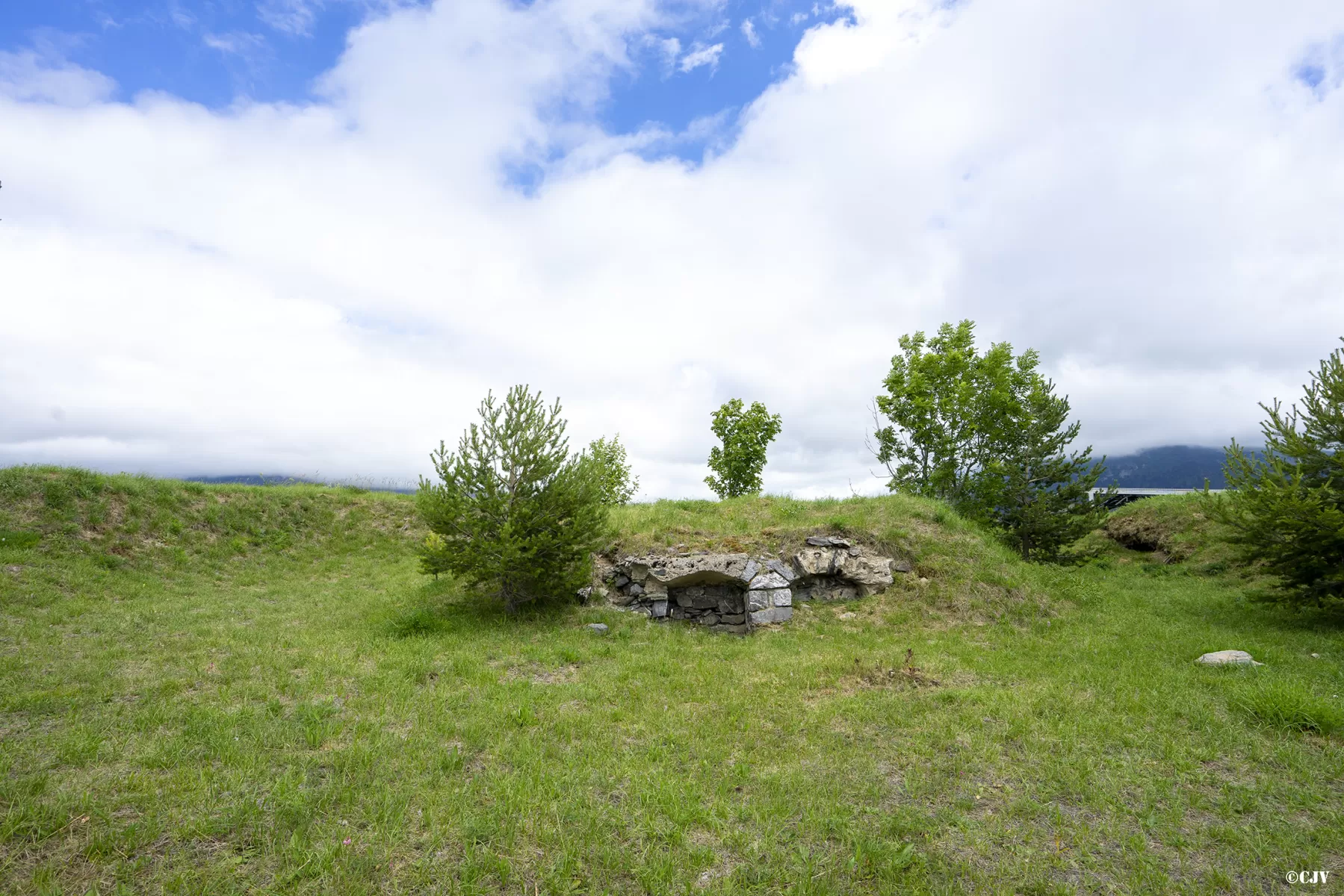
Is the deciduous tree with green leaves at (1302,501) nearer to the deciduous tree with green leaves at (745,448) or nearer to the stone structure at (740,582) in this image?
the stone structure at (740,582)

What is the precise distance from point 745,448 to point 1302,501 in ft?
84.7

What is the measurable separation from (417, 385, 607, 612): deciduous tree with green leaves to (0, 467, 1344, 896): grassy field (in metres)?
1.24

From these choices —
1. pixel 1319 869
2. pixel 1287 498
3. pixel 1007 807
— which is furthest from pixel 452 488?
pixel 1287 498

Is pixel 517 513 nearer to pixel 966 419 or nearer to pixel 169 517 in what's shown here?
pixel 169 517

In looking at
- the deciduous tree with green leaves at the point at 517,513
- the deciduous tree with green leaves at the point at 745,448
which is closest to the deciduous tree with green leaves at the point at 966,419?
the deciduous tree with green leaves at the point at 745,448

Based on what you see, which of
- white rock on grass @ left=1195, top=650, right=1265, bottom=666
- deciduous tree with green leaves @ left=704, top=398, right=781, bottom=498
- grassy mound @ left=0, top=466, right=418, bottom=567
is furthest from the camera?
deciduous tree with green leaves @ left=704, top=398, right=781, bottom=498

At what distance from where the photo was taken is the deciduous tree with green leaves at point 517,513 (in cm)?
1300

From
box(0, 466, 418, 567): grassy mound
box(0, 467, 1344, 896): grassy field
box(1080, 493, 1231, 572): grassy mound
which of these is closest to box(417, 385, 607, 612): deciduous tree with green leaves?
box(0, 467, 1344, 896): grassy field

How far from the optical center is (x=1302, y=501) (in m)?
12.0

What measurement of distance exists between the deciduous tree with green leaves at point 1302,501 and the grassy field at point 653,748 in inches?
44.0

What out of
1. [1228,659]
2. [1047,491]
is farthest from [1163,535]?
[1228,659]

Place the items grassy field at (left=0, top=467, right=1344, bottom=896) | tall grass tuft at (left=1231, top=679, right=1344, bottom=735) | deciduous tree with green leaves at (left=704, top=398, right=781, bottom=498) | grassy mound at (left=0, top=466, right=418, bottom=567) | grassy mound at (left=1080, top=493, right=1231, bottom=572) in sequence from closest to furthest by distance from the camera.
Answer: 1. grassy field at (left=0, top=467, right=1344, bottom=896)
2. tall grass tuft at (left=1231, top=679, right=1344, bottom=735)
3. grassy mound at (left=0, top=466, right=418, bottom=567)
4. grassy mound at (left=1080, top=493, right=1231, bottom=572)
5. deciduous tree with green leaves at (left=704, top=398, right=781, bottom=498)

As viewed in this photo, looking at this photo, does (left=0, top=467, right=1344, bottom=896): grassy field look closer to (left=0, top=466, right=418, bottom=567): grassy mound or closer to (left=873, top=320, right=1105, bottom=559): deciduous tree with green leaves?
(left=0, top=466, right=418, bottom=567): grassy mound

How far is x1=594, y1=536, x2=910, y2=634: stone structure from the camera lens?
1436cm
